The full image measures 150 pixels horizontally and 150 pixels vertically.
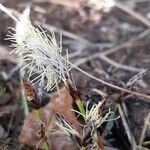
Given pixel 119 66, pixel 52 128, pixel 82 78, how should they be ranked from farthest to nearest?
pixel 119 66, pixel 82 78, pixel 52 128

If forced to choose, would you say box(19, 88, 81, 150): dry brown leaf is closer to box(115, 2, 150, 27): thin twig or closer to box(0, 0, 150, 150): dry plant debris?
box(0, 0, 150, 150): dry plant debris

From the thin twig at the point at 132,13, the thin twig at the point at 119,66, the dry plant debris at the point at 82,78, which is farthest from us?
the thin twig at the point at 132,13

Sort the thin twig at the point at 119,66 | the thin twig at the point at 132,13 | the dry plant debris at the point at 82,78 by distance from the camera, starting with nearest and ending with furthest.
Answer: the dry plant debris at the point at 82,78 < the thin twig at the point at 119,66 < the thin twig at the point at 132,13

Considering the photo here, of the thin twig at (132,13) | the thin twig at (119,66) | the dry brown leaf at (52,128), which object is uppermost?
the thin twig at (132,13)

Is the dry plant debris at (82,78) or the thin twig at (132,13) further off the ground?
the thin twig at (132,13)

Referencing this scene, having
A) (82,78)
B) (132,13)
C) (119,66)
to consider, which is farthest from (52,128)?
(132,13)

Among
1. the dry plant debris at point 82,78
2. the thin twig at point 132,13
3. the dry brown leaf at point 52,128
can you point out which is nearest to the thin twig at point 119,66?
the dry plant debris at point 82,78

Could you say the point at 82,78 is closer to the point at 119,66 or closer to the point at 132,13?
the point at 119,66

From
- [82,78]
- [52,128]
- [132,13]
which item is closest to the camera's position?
[52,128]

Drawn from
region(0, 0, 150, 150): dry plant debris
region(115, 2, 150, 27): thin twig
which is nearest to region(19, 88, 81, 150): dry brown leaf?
region(0, 0, 150, 150): dry plant debris

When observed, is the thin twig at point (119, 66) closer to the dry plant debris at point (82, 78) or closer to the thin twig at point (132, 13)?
the dry plant debris at point (82, 78)

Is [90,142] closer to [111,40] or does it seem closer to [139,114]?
[139,114]
